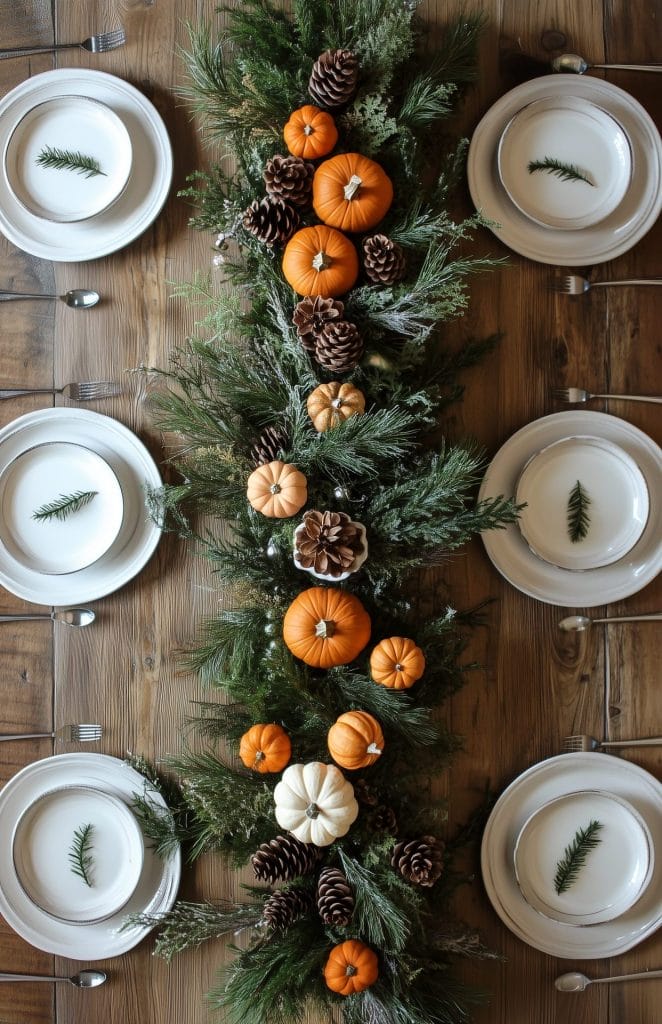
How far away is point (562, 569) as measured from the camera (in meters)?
1.52

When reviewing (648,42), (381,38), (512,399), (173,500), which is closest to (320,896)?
(173,500)

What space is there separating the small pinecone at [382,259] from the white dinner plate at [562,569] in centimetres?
45

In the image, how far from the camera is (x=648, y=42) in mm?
1601

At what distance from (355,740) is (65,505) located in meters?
0.76

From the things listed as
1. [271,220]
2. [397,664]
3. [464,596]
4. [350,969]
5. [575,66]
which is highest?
[575,66]

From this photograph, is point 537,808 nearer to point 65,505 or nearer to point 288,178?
point 65,505

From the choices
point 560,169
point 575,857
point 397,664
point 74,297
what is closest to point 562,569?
point 397,664

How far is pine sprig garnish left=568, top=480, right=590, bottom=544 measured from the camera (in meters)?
1.51

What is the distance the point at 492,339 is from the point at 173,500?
723 mm

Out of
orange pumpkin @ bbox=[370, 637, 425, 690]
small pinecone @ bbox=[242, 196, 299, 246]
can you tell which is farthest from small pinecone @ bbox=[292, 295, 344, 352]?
orange pumpkin @ bbox=[370, 637, 425, 690]

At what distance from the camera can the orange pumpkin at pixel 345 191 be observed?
1.26m

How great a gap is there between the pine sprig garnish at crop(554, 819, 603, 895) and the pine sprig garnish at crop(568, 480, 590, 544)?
588mm

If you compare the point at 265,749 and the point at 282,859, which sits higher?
the point at 265,749

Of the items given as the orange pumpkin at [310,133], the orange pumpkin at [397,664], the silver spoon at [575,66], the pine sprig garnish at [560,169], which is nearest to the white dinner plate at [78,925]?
the orange pumpkin at [397,664]
